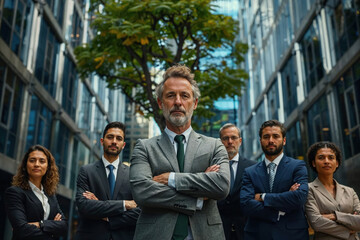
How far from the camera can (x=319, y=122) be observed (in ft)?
53.7

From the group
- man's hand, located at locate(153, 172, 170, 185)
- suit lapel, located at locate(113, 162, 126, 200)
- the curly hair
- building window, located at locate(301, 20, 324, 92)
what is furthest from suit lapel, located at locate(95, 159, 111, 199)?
building window, located at locate(301, 20, 324, 92)

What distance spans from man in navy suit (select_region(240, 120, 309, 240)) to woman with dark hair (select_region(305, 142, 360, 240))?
0.93 feet

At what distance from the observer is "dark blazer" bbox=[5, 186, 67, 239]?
4.30 m

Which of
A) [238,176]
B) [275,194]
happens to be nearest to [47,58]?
[238,176]

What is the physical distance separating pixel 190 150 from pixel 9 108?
41.5 ft

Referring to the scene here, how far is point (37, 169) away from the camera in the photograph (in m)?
4.90

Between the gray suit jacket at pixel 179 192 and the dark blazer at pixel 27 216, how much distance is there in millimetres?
1936

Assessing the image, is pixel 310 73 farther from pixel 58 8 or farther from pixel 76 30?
pixel 76 30

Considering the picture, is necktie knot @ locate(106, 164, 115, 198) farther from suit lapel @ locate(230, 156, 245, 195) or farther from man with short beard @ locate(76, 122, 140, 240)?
suit lapel @ locate(230, 156, 245, 195)

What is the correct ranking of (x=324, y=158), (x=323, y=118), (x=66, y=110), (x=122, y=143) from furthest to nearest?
(x=66, y=110) → (x=323, y=118) → (x=122, y=143) → (x=324, y=158)

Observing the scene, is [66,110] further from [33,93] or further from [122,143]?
[122,143]

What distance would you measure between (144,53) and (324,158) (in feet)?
22.2

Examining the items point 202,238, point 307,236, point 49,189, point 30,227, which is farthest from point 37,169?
point 307,236

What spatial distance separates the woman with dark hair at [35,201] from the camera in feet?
14.3
